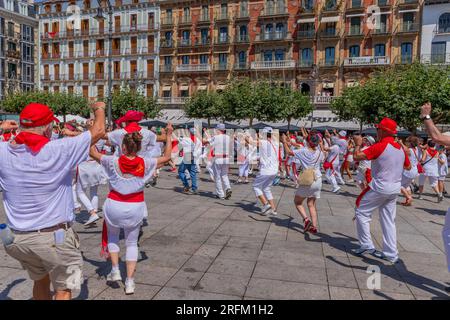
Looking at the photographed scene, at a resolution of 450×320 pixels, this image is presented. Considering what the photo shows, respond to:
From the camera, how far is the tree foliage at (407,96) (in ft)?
70.2

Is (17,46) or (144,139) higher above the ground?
(17,46)

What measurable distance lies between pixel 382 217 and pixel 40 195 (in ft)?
14.1

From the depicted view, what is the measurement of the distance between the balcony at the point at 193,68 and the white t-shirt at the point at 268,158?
35.0m

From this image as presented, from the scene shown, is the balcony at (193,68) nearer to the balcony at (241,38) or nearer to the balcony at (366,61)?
the balcony at (241,38)

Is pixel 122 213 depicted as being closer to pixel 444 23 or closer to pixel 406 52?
pixel 406 52

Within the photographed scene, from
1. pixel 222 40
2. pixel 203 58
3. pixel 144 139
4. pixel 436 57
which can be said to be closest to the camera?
pixel 144 139

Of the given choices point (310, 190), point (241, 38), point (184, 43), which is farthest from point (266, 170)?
point (184, 43)

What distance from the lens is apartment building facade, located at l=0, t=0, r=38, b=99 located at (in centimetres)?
4856

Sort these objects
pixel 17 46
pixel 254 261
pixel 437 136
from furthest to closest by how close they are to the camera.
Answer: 1. pixel 17 46
2. pixel 254 261
3. pixel 437 136

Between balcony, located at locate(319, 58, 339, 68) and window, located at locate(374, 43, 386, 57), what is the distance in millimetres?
3509

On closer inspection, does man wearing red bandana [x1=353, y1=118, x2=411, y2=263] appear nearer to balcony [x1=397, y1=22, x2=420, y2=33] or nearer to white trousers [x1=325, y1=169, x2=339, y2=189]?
white trousers [x1=325, y1=169, x2=339, y2=189]

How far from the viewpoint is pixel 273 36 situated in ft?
129

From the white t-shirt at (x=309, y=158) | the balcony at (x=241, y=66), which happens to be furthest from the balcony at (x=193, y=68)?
the white t-shirt at (x=309, y=158)
